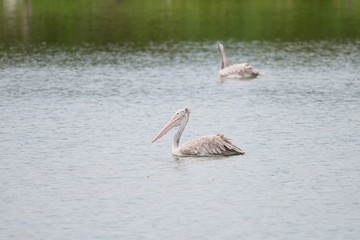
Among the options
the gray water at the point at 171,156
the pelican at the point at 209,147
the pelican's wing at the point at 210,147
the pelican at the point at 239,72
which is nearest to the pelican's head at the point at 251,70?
the pelican at the point at 239,72

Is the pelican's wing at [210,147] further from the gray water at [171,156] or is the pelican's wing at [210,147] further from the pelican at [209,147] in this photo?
the gray water at [171,156]

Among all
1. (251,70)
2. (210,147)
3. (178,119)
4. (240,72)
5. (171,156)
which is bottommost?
(240,72)

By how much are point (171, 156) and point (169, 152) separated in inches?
21.8

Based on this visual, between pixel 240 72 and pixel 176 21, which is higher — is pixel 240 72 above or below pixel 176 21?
above

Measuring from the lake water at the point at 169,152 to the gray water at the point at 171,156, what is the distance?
36 mm

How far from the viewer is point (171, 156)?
1906cm

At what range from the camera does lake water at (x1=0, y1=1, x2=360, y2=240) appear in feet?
45.7

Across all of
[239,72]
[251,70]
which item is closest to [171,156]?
[251,70]

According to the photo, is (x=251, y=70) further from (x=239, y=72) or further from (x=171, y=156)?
(x=171, y=156)

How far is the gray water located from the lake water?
36 millimetres

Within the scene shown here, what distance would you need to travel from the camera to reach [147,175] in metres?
17.2

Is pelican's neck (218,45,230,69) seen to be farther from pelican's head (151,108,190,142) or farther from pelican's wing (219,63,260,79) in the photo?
pelican's head (151,108,190,142)

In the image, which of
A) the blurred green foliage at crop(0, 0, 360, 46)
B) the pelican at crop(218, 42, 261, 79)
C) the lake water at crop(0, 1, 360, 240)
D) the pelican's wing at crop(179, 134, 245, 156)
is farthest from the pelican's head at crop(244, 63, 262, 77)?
the pelican's wing at crop(179, 134, 245, 156)

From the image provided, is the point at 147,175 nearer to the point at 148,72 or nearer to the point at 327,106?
the point at 327,106
